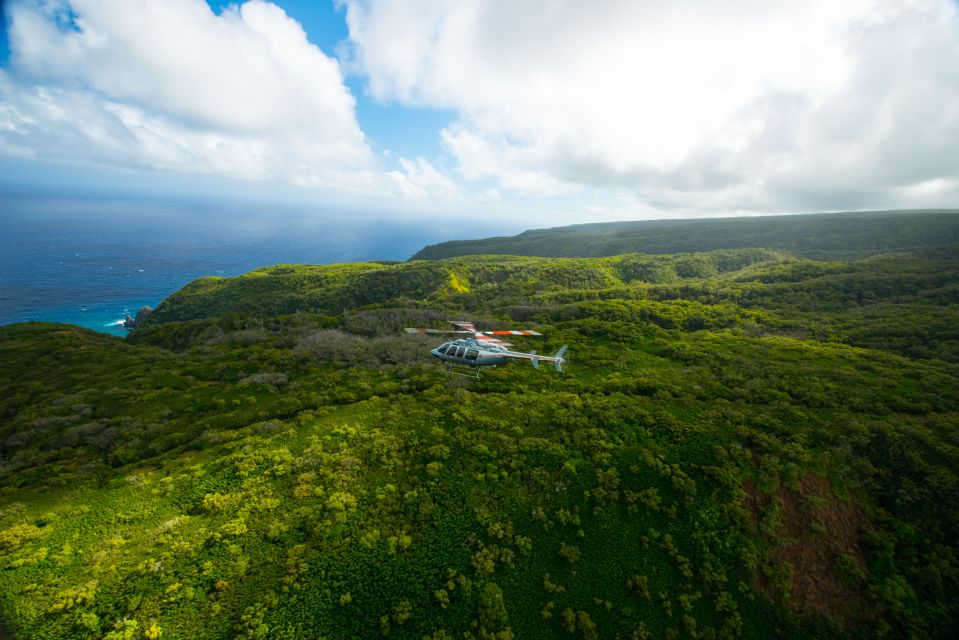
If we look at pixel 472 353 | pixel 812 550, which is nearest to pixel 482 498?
pixel 472 353

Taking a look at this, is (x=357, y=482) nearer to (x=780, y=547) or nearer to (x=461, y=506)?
(x=461, y=506)

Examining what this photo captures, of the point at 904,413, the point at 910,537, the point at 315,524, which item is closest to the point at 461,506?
the point at 315,524

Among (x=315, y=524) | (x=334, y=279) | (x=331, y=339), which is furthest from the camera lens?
(x=334, y=279)

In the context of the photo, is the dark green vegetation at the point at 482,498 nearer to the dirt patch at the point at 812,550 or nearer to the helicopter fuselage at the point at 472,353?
the dirt patch at the point at 812,550

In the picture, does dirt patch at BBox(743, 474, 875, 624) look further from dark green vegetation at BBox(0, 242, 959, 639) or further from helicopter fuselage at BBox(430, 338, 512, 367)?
helicopter fuselage at BBox(430, 338, 512, 367)

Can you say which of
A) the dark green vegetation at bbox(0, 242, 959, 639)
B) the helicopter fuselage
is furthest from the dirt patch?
the helicopter fuselage

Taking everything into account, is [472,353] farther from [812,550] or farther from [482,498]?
[812,550]
